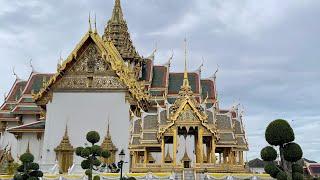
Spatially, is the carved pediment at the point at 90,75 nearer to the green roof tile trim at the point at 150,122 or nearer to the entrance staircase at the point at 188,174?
the green roof tile trim at the point at 150,122

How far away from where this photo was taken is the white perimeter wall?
19.8 metres

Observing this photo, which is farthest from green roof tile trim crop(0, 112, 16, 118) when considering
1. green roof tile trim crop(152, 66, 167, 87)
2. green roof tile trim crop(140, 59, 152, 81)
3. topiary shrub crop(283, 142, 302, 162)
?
topiary shrub crop(283, 142, 302, 162)

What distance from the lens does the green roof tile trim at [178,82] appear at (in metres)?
25.3

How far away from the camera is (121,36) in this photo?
27719 mm

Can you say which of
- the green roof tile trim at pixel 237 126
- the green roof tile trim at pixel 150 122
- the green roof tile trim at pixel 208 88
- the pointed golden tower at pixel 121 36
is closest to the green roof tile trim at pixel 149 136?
the green roof tile trim at pixel 150 122

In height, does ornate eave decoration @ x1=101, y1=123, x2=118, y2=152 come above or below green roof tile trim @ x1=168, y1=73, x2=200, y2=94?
below

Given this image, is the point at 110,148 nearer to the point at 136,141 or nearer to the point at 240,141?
the point at 136,141

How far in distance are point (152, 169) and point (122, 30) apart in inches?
577

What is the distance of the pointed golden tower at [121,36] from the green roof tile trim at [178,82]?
7.30 ft

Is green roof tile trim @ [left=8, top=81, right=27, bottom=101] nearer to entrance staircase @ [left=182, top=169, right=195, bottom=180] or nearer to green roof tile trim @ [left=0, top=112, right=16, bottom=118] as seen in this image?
green roof tile trim @ [left=0, top=112, right=16, bottom=118]

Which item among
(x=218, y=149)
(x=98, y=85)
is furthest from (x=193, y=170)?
(x=98, y=85)

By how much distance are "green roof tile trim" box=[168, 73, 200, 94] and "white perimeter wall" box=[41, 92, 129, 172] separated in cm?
575

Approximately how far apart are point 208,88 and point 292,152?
52.3 feet

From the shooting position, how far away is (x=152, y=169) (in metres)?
14.7
